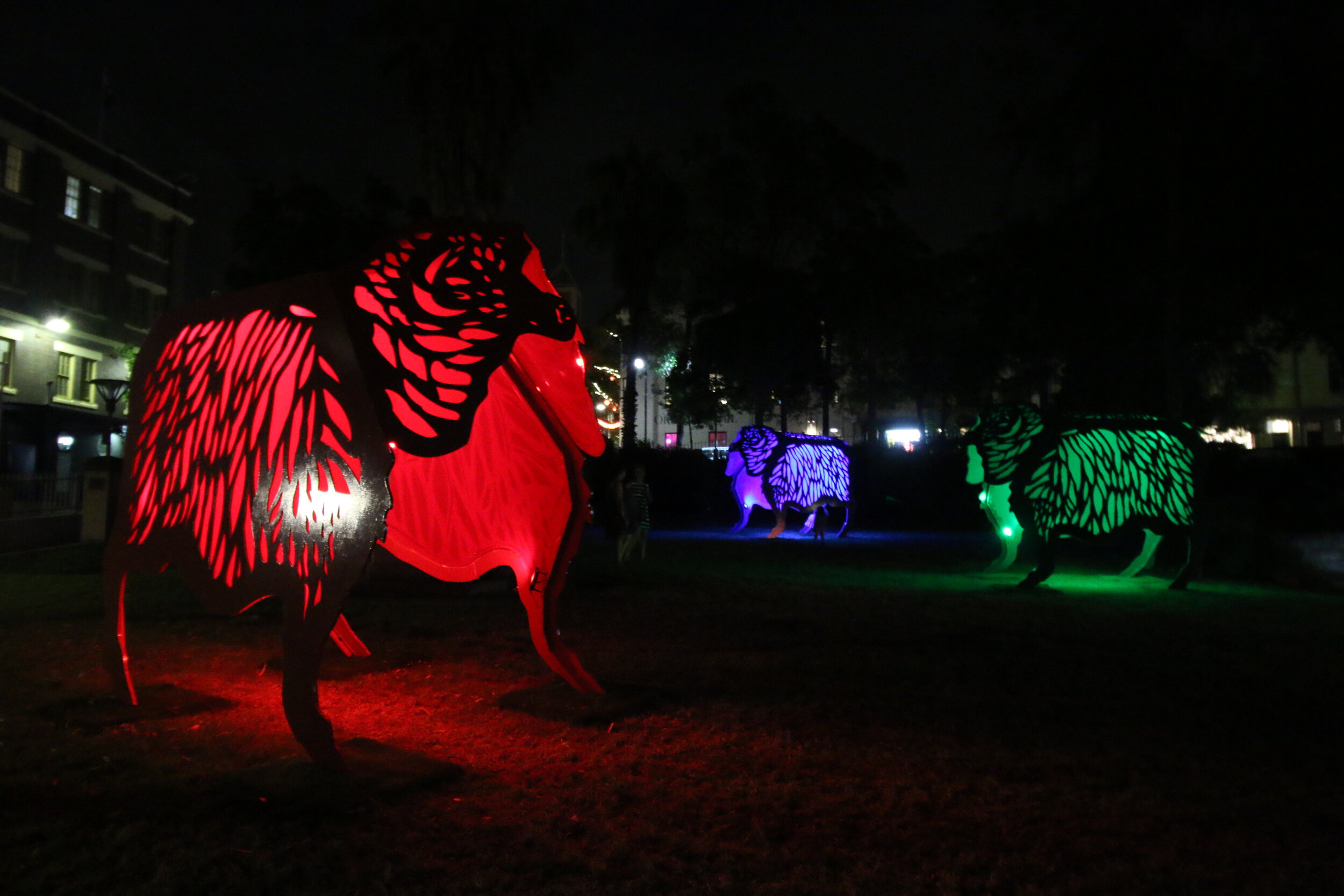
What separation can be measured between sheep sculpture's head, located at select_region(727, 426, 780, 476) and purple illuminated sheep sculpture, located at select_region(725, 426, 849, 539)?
0.05ft

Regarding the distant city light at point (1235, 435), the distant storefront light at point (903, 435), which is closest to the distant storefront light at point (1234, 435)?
the distant city light at point (1235, 435)

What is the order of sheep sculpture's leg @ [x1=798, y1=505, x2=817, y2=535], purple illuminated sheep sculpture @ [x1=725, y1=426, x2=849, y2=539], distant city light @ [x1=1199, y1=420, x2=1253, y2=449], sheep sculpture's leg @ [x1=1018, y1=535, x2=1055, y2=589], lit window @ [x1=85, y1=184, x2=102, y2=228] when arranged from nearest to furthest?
sheep sculpture's leg @ [x1=1018, y1=535, x2=1055, y2=589] < purple illuminated sheep sculpture @ [x1=725, y1=426, x2=849, y2=539] < sheep sculpture's leg @ [x1=798, y1=505, x2=817, y2=535] < lit window @ [x1=85, y1=184, x2=102, y2=228] < distant city light @ [x1=1199, y1=420, x2=1253, y2=449]

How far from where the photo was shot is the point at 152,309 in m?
39.2

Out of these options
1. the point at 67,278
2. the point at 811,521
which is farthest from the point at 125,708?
the point at 67,278

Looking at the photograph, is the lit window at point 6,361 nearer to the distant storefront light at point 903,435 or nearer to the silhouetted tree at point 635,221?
the silhouetted tree at point 635,221

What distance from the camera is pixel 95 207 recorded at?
3541 cm

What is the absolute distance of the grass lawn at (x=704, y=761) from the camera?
3689 mm

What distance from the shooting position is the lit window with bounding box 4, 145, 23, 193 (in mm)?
30688

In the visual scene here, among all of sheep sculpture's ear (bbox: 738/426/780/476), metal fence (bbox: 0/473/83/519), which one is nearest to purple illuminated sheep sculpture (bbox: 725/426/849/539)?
sheep sculpture's ear (bbox: 738/426/780/476)

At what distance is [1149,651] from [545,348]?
247 inches

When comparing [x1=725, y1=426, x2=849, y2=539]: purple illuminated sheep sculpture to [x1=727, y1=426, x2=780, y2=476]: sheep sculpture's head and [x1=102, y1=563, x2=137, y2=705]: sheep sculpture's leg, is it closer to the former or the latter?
[x1=727, y1=426, x2=780, y2=476]: sheep sculpture's head

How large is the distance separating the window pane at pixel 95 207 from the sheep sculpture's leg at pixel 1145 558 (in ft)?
122

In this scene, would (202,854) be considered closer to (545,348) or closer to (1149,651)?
(545,348)

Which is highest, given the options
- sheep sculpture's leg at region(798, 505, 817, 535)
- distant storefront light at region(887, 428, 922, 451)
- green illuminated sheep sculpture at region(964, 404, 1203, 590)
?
distant storefront light at region(887, 428, 922, 451)
